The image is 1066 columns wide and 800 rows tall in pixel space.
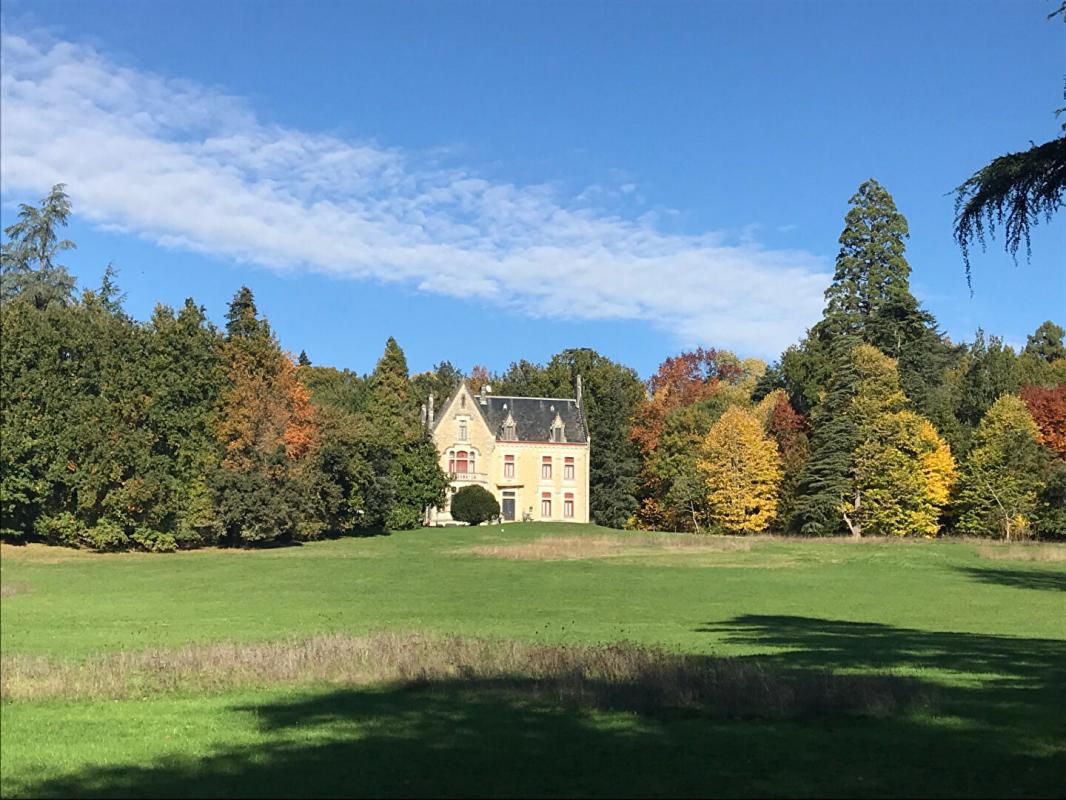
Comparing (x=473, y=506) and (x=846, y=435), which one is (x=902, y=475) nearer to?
(x=846, y=435)

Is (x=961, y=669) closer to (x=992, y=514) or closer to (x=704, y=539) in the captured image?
(x=704, y=539)

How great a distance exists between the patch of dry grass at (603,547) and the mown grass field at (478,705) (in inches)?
1127

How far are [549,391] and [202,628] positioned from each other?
8254cm

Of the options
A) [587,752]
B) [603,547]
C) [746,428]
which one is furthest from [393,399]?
[587,752]

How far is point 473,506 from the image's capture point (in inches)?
3029

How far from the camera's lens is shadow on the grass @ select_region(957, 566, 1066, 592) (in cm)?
3772

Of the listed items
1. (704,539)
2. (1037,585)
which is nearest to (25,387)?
(1037,585)

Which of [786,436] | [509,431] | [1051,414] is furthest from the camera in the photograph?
[509,431]

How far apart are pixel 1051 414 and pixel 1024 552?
2521 cm

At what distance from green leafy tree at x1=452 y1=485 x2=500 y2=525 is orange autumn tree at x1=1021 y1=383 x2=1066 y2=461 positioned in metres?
43.0

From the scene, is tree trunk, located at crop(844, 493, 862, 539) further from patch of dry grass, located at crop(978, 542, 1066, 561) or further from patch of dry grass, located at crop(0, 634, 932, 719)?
patch of dry grass, located at crop(0, 634, 932, 719)

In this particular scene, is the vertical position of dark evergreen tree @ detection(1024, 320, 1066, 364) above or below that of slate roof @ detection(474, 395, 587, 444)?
above

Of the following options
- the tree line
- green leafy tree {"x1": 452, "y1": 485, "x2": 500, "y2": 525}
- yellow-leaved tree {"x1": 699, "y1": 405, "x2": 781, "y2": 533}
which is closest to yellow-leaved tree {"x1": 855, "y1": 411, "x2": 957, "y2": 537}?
the tree line

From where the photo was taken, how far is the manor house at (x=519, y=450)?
84000 millimetres
